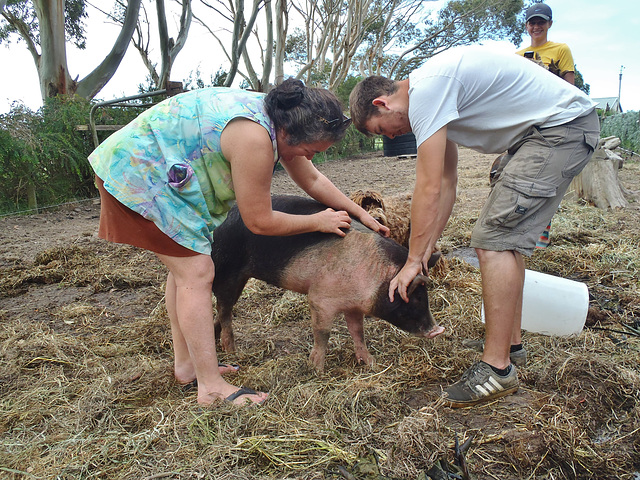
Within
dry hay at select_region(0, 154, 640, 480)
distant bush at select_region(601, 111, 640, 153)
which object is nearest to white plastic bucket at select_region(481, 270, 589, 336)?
dry hay at select_region(0, 154, 640, 480)

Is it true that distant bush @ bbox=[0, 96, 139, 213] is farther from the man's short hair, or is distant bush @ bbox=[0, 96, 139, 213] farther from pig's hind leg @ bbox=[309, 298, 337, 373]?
the man's short hair

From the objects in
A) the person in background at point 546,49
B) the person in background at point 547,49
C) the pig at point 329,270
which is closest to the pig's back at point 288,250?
the pig at point 329,270

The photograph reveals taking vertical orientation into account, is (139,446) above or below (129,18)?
below

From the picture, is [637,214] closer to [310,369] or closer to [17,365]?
[310,369]

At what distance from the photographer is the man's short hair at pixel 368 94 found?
251 centimetres

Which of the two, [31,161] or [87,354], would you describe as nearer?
[87,354]

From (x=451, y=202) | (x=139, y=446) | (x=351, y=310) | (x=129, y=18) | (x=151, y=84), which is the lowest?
(x=139, y=446)

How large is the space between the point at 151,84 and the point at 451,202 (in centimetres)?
1542

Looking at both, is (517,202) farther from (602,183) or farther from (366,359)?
(602,183)

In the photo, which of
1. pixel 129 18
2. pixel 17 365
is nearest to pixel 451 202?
pixel 17 365

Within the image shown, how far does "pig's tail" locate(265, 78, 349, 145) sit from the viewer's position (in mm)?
2262

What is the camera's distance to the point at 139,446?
2273mm

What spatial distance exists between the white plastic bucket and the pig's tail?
76.3 inches

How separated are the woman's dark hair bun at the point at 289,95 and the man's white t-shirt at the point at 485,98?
543mm
